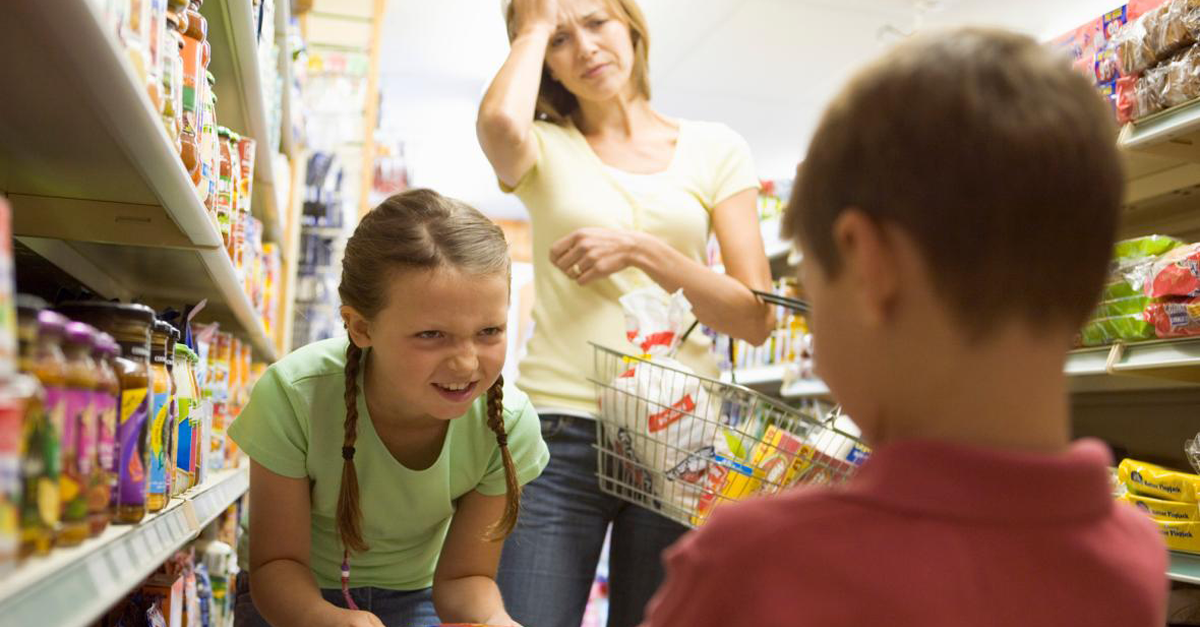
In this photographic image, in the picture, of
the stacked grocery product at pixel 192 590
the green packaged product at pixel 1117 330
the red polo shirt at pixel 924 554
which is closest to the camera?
the red polo shirt at pixel 924 554

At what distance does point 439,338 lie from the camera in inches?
59.3

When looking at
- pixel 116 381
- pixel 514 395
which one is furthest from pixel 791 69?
pixel 116 381

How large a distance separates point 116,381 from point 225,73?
133cm

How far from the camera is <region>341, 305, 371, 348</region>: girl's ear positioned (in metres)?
1.58

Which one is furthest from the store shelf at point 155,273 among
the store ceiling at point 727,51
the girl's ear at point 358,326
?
the store ceiling at point 727,51

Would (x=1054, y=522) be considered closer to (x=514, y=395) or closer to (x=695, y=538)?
(x=695, y=538)

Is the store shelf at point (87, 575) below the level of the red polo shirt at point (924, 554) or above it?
below

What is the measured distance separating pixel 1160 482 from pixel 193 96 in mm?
1874

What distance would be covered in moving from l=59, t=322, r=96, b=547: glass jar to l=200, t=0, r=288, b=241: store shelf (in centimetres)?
106

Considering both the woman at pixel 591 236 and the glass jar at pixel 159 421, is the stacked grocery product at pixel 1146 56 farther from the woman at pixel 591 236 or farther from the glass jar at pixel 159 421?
the glass jar at pixel 159 421

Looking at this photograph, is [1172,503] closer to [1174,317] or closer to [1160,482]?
[1160,482]

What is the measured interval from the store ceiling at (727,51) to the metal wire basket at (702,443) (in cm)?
362

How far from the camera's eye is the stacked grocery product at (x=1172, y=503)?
1.92 metres

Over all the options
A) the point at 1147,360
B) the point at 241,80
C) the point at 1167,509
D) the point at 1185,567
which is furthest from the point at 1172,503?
the point at 241,80
